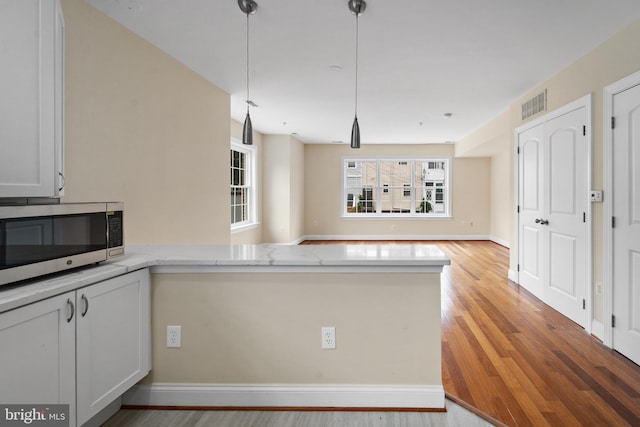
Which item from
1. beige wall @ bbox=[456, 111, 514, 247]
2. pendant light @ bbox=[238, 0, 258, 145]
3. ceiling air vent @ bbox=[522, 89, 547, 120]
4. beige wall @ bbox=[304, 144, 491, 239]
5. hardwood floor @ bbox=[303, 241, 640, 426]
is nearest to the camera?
hardwood floor @ bbox=[303, 241, 640, 426]

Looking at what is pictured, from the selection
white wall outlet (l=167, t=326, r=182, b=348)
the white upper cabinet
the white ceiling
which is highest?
the white ceiling

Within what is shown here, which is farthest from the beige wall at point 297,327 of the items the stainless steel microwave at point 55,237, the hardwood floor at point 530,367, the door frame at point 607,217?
the door frame at point 607,217

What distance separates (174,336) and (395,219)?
784 cm

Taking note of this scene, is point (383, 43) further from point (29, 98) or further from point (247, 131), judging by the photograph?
point (29, 98)

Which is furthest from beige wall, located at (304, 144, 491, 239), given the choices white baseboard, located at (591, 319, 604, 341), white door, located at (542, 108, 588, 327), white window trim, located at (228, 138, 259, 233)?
white baseboard, located at (591, 319, 604, 341)

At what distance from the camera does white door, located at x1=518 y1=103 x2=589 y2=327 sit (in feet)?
10.9

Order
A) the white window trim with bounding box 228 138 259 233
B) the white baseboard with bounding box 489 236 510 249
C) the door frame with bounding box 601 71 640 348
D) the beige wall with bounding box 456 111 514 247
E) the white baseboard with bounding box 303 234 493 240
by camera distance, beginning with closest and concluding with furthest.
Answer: the door frame with bounding box 601 71 640 348
the beige wall with bounding box 456 111 514 247
the white window trim with bounding box 228 138 259 233
the white baseboard with bounding box 489 236 510 249
the white baseboard with bounding box 303 234 493 240

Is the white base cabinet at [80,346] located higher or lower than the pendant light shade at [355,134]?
lower

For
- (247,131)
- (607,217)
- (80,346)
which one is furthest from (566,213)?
(80,346)

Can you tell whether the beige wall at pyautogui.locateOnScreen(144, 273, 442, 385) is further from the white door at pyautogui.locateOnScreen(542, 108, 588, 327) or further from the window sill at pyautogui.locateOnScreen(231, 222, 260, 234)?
the window sill at pyautogui.locateOnScreen(231, 222, 260, 234)

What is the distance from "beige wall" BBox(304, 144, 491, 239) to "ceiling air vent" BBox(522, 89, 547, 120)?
4.74 metres

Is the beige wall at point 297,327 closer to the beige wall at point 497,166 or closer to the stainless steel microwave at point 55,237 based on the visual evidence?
the stainless steel microwave at point 55,237

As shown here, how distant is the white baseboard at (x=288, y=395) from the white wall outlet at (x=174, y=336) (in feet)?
0.78

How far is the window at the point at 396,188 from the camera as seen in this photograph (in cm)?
932
